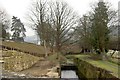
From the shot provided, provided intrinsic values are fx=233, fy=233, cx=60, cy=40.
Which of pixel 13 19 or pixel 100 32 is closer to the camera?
pixel 100 32

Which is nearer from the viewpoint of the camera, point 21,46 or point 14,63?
point 14,63

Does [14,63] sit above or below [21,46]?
below

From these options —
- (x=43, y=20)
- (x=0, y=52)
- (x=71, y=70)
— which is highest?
(x=43, y=20)

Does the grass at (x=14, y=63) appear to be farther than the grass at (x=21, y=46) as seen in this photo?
No

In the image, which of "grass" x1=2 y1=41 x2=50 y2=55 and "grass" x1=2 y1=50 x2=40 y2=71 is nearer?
"grass" x1=2 y1=50 x2=40 y2=71

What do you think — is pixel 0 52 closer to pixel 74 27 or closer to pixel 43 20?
pixel 43 20

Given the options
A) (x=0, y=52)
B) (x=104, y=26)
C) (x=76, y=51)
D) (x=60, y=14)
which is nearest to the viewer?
(x=0, y=52)

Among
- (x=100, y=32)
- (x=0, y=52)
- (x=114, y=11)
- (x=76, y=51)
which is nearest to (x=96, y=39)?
(x=100, y=32)

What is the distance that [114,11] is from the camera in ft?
122

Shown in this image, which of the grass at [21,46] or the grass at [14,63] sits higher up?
the grass at [21,46]

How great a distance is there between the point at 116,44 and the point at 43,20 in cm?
1463

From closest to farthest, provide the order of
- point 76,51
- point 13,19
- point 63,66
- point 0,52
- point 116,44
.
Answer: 1. point 0,52
2. point 63,66
3. point 116,44
4. point 76,51
5. point 13,19

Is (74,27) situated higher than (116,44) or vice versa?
(74,27)

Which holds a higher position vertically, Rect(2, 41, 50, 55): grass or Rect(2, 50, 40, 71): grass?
Rect(2, 41, 50, 55): grass
